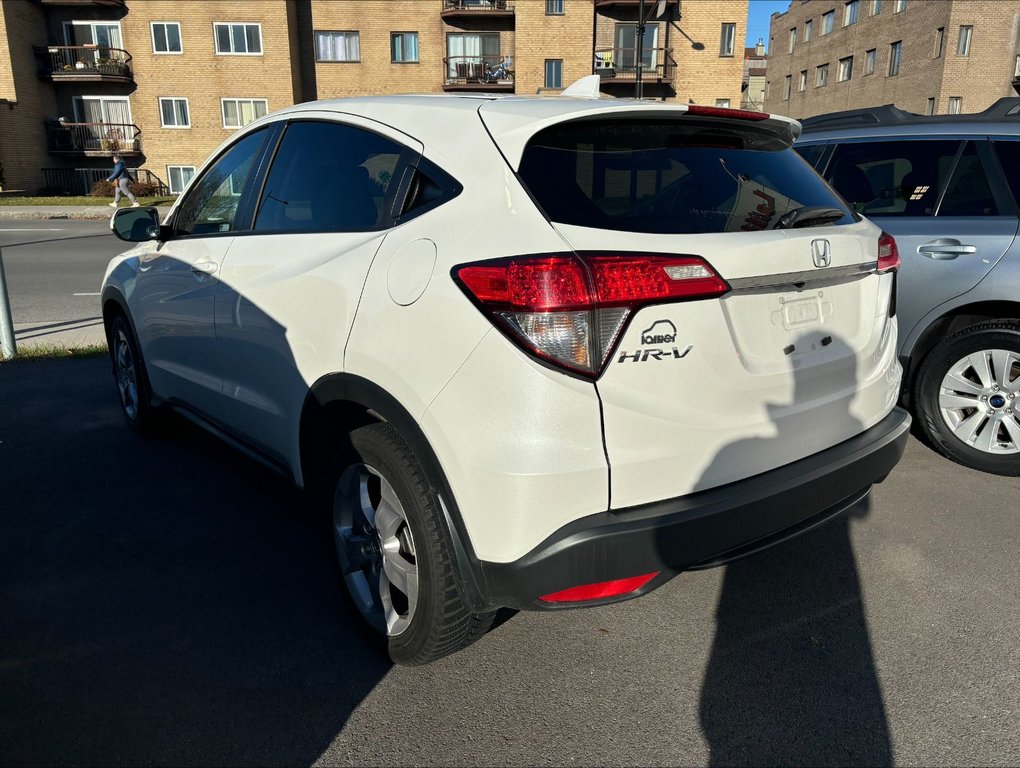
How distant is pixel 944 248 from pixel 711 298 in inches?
106

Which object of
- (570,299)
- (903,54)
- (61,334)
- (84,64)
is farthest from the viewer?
(903,54)

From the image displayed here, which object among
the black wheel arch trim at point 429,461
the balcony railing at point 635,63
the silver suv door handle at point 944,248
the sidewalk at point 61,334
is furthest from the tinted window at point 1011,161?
the balcony railing at point 635,63

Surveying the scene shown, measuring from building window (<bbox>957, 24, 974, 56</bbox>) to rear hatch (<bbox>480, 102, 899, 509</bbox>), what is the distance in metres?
46.9

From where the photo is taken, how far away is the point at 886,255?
2.90 m

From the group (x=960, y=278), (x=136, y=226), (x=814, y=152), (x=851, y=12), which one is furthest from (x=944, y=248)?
(x=851, y=12)

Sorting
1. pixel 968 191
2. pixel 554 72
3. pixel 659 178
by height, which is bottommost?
pixel 968 191

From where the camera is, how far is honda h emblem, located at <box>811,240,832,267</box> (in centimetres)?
246

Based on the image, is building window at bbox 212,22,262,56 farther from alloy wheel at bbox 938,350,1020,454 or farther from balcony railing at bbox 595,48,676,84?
alloy wheel at bbox 938,350,1020,454

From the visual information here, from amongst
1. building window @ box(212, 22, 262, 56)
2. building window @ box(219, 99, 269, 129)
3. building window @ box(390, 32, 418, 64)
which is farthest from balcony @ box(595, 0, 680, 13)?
building window @ box(219, 99, 269, 129)

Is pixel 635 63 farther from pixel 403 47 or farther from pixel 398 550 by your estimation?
pixel 398 550

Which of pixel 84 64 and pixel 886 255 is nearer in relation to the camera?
pixel 886 255

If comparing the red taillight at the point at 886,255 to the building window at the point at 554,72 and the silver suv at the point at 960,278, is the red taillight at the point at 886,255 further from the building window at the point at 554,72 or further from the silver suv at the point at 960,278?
the building window at the point at 554,72

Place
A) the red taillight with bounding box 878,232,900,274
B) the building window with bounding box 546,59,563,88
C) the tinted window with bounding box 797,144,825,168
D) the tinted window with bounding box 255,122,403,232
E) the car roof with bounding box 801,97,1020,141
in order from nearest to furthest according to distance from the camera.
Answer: the tinted window with bounding box 255,122,403,232 < the red taillight with bounding box 878,232,900,274 < the car roof with bounding box 801,97,1020,141 < the tinted window with bounding box 797,144,825,168 < the building window with bounding box 546,59,563,88

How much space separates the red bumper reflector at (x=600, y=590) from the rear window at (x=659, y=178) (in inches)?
36.8
